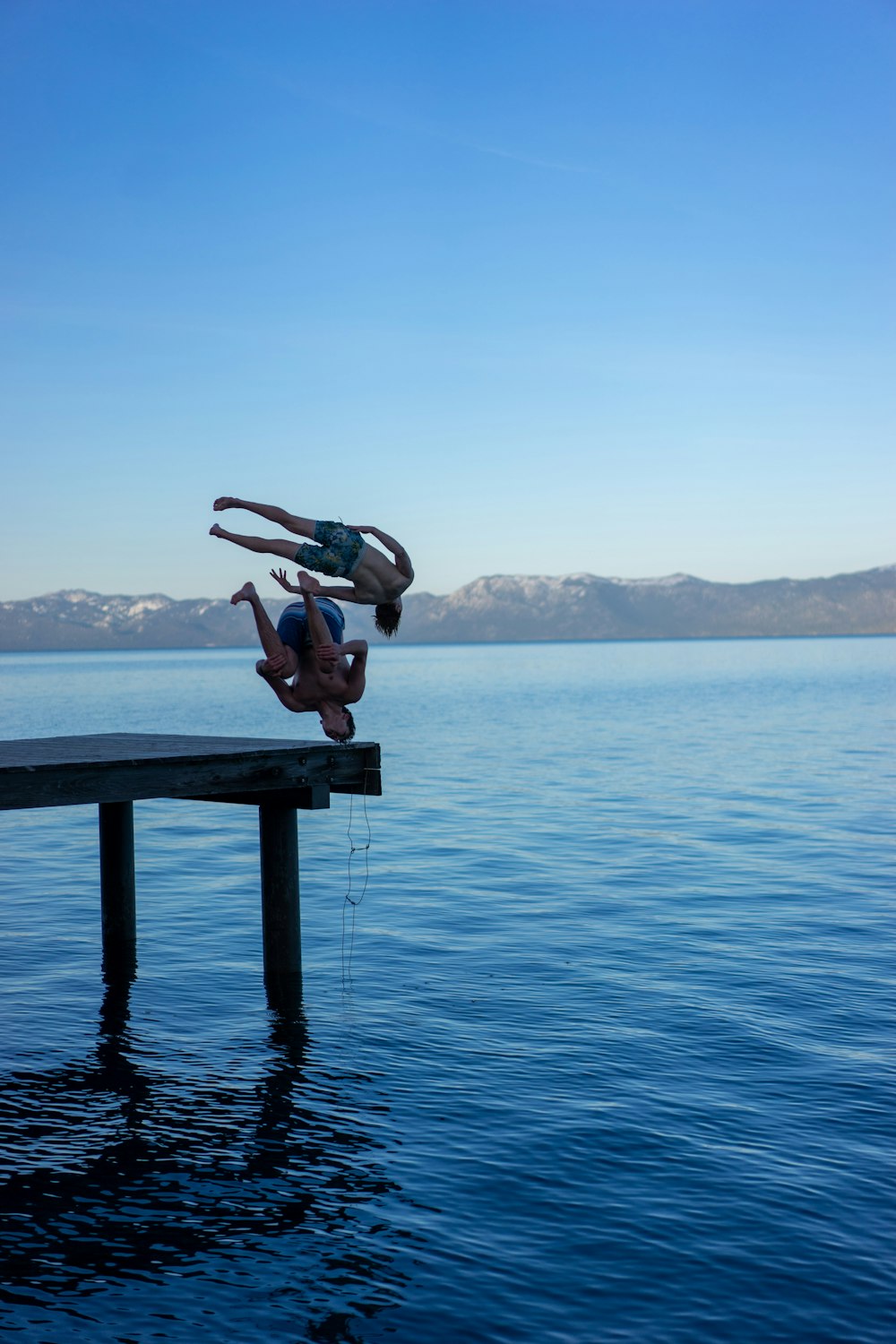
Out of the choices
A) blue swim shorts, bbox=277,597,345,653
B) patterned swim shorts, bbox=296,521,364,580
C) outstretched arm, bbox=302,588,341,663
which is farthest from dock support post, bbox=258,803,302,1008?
patterned swim shorts, bbox=296,521,364,580

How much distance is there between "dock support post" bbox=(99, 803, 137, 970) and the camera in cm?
1655

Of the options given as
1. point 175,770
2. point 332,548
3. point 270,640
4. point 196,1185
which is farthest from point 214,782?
point 196,1185

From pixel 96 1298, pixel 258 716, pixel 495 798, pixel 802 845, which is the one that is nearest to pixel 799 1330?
pixel 96 1298

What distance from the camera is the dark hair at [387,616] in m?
11.7

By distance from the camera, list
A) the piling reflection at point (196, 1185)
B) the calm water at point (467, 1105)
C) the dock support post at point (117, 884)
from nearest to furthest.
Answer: the calm water at point (467, 1105), the piling reflection at point (196, 1185), the dock support post at point (117, 884)

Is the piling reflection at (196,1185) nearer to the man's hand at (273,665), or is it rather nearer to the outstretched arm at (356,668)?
the outstretched arm at (356,668)

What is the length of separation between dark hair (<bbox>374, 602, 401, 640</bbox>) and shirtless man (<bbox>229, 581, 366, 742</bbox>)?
1.27 feet

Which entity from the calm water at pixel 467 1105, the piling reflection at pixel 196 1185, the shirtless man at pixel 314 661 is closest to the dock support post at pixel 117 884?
the calm water at pixel 467 1105

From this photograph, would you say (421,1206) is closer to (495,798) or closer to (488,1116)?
(488,1116)

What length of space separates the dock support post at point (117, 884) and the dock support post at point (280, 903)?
2958 millimetres

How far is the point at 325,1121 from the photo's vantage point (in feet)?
36.1

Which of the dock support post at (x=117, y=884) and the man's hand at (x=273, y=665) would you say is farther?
the dock support post at (x=117, y=884)

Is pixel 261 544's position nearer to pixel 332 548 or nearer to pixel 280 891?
pixel 332 548

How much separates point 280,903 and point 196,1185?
4.83 m
